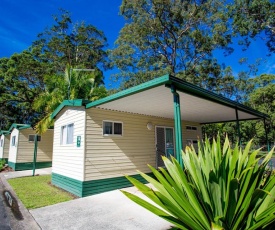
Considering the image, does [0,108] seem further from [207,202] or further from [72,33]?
[207,202]

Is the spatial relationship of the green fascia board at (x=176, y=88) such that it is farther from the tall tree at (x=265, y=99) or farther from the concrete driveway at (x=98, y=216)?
the tall tree at (x=265, y=99)

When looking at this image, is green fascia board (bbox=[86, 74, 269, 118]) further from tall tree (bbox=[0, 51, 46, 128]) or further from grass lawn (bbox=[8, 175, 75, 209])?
tall tree (bbox=[0, 51, 46, 128])

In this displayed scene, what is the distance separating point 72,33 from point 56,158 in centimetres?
2001

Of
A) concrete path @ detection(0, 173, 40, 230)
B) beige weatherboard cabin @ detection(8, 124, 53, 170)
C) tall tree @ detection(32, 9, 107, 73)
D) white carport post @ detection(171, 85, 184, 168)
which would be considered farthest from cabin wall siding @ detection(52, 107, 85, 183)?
tall tree @ detection(32, 9, 107, 73)

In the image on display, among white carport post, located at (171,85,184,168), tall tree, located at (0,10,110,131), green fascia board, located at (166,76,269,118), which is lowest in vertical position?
white carport post, located at (171,85,184,168)

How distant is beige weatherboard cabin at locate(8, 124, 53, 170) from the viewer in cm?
1343

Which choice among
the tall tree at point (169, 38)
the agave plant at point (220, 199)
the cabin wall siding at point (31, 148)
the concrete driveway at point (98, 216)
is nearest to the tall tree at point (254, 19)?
the tall tree at point (169, 38)

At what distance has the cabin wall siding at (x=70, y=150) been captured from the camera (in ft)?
22.2

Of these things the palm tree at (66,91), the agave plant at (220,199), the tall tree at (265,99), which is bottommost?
the agave plant at (220,199)

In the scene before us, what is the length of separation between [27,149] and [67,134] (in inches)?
306

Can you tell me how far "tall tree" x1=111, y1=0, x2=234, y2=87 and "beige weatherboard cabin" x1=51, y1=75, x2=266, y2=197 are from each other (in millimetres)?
10969

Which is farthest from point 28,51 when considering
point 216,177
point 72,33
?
point 216,177

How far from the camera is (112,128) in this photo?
758cm

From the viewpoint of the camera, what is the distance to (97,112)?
717 centimetres
